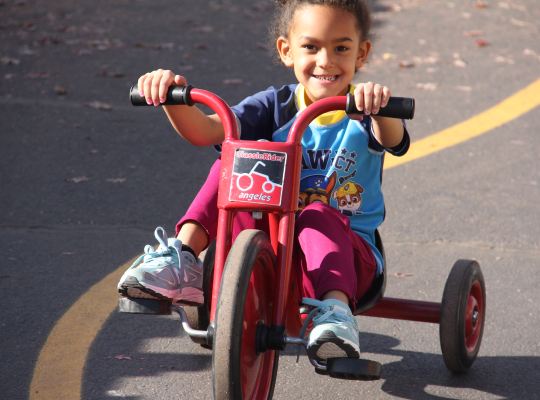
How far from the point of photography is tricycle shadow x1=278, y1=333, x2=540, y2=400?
252 centimetres

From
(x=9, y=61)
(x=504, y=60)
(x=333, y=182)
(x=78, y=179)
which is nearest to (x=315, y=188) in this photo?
(x=333, y=182)

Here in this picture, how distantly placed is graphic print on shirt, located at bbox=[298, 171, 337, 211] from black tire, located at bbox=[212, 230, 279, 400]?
0.43 m

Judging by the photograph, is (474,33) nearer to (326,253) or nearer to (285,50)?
(285,50)

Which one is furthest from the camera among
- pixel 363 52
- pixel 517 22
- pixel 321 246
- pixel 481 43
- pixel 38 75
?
pixel 517 22

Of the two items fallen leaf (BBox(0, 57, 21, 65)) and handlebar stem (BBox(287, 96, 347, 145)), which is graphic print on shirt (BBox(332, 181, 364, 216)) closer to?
handlebar stem (BBox(287, 96, 347, 145))

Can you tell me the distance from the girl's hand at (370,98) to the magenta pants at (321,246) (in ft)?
1.28

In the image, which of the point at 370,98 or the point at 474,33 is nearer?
the point at 370,98

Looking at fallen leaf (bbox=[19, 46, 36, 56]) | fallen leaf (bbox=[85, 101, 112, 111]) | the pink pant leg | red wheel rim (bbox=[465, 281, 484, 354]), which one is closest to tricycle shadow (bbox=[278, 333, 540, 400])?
red wheel rim (bbox=[465, 281, 484, 354])

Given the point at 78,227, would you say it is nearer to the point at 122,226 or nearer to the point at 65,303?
the point at 122,226

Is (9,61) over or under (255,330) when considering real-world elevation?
over

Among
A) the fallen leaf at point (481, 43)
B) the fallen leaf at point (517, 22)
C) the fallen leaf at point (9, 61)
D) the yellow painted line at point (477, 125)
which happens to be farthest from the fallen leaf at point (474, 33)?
the fallen leaf at point (9, 61)

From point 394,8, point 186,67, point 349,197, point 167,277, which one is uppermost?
point 394,8

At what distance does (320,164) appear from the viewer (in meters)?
2.52

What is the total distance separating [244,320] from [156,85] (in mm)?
892
